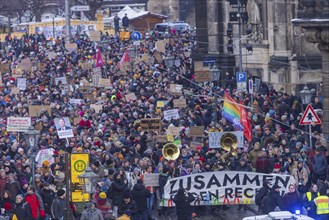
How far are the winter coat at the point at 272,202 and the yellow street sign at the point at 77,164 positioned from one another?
352cm

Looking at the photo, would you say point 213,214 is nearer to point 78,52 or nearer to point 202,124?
point 202,124

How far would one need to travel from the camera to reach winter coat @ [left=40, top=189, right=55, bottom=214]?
1299 inches

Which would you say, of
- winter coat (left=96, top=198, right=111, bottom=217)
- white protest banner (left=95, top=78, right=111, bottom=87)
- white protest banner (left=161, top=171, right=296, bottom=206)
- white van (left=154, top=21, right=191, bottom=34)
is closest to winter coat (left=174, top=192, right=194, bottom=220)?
white protest banner (left=161, top=171, right=296, bottom=206)

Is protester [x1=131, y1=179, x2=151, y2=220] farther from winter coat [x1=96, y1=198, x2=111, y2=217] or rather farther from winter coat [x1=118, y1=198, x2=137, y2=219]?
winter coat [x1=96, y1=198, x2=111, y2=217]

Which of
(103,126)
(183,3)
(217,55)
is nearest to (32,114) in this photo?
(103,126)

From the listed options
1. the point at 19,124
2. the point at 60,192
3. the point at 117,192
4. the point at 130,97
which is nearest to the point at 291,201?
the point at 117,192

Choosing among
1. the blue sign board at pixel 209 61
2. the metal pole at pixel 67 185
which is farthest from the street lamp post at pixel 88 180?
the blue sign board at pixel 209 61

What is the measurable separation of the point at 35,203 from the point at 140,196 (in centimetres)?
260

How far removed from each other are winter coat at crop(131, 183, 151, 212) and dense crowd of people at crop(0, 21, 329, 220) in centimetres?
2

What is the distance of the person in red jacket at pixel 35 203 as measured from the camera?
32.2 m

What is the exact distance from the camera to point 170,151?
37156 mm

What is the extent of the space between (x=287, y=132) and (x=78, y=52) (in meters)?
28.3

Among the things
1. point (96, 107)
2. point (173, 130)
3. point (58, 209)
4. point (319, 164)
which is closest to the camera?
point (58, 209)

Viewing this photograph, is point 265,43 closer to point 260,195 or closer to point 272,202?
point 260,195
